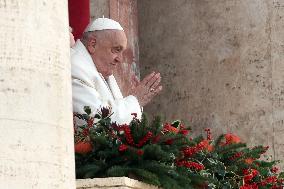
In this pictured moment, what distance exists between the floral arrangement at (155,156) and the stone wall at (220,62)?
3.42m

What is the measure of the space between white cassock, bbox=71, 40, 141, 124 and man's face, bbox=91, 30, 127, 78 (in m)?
0.06

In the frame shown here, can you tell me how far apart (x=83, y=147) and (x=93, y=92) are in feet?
3.35

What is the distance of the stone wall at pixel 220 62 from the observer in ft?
38.9

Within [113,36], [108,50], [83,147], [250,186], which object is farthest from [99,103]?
[250,186]

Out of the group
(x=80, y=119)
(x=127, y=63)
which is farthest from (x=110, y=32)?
(x=127, y=63)

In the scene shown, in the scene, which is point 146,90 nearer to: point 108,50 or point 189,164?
point 108,50

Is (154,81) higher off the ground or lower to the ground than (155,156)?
higher

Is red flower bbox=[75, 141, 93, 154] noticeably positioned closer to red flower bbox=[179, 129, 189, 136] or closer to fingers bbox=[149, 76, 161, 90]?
red flower bbox=[179, 129, 189, 136]

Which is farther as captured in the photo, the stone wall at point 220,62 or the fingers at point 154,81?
the stone wall at point 220,62

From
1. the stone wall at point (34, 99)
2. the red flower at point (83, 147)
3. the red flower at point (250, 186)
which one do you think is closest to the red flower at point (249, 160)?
the red flower at point (250, 186)

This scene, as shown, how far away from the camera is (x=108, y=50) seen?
9125 millimetres

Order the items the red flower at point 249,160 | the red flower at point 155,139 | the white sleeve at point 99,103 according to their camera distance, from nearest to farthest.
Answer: the red flower at point 155,139, the red flower at point 249,160, the white sleeve at point 99,103

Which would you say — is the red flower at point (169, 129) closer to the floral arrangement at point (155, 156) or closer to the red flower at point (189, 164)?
the floral arrangement at point (155, 156)

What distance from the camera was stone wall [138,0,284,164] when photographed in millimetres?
11844
